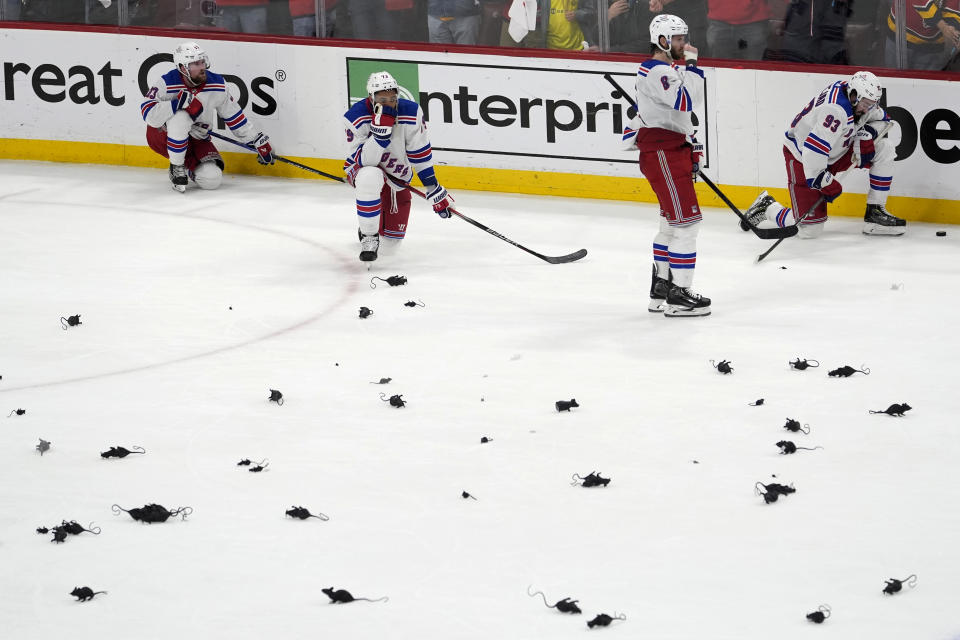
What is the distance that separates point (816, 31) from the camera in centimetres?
825

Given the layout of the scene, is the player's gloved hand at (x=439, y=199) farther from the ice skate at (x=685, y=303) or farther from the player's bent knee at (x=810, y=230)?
the player's bent knee at (x=810, y=230)

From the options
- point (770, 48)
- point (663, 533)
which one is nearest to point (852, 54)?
point (770, 48)

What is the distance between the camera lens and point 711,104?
8.60 meters

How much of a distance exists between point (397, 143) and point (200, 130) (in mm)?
2211

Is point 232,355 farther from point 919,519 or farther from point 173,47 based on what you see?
point 173,47

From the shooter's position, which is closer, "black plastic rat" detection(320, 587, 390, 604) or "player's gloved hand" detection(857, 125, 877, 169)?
"black plastic rat" detection(320, 587, 390, 604)

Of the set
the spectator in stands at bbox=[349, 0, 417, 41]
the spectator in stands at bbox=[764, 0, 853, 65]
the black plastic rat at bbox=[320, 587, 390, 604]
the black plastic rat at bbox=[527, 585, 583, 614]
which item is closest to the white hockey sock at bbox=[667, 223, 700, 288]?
the spectator in stands at bbox=[764, 0, 853, 65]

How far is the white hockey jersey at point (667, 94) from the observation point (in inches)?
251

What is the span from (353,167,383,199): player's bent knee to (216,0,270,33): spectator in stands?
2488 mm

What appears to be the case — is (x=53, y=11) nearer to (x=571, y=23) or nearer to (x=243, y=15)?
(x=243, y=15)

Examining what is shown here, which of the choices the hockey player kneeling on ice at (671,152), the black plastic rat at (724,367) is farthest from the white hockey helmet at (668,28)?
the black plastic rat at (724,367)

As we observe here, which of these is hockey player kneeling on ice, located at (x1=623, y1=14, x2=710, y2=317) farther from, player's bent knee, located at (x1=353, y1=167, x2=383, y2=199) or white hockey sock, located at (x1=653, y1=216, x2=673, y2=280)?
player's bent knee, located at (x1=353, y1=167, x2=383, y2=199)

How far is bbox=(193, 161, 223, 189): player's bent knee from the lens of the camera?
30.9ft

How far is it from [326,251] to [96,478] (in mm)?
3235
